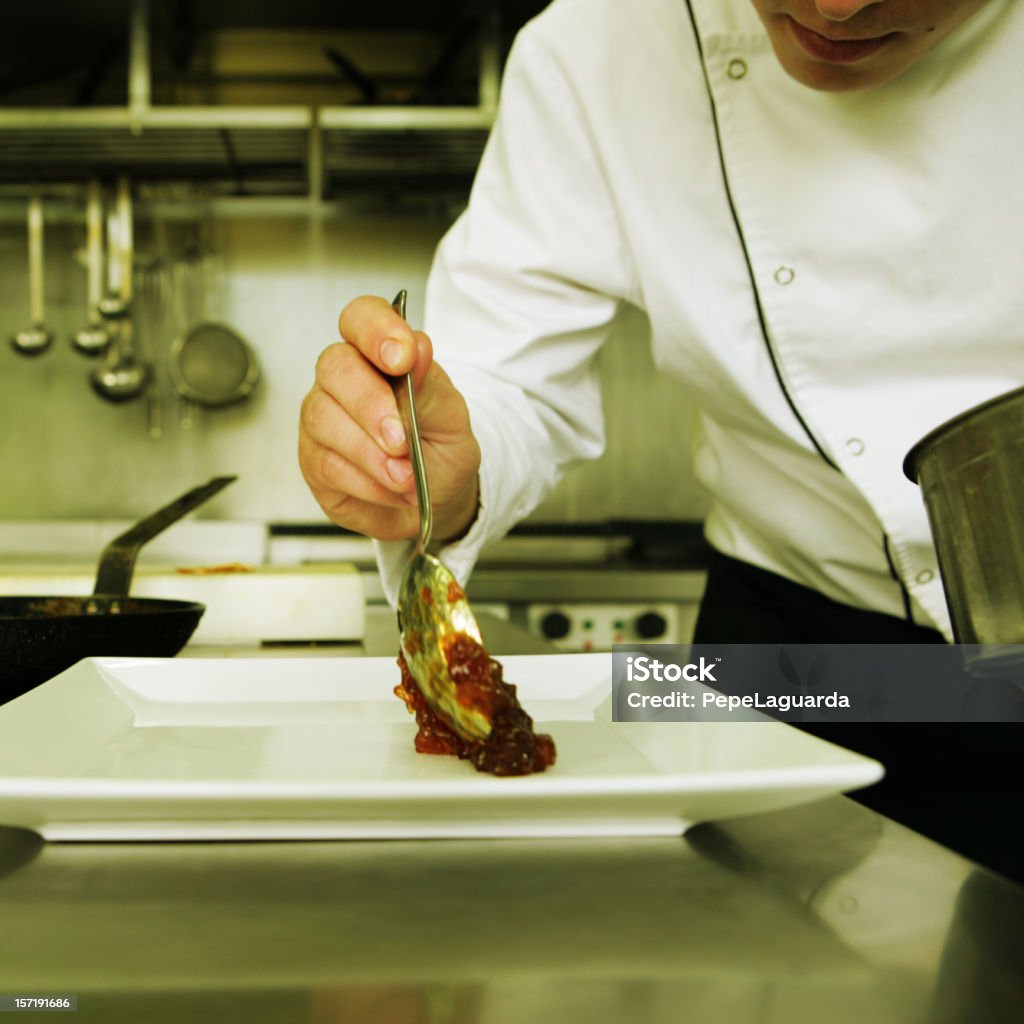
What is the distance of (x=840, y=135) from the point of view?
37.2 inches

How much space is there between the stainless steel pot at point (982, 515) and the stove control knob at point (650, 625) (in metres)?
1.51

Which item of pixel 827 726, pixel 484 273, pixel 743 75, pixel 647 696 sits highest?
pixel 743 75

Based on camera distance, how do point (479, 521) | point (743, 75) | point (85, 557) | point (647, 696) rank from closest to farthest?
1. point (647, 696)
2. point (479, 521)
3. point (743, 75)
4. point (85, 557)

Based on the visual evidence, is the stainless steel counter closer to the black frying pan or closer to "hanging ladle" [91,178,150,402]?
the black frying pan

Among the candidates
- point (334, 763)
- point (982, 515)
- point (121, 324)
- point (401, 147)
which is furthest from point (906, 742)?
point (121, 324)

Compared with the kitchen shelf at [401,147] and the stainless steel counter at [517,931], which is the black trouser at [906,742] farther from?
the kitchen shelf at [401,147]

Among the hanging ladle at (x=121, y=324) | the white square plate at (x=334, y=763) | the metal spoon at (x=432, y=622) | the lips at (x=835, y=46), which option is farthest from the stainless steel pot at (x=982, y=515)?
the hanging ladle at (x=121, y=324)

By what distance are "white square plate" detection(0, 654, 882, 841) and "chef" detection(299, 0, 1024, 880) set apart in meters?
0.15

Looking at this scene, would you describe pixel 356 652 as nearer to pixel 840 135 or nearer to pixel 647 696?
pixel 647 696

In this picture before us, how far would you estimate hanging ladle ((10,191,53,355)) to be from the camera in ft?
8.02

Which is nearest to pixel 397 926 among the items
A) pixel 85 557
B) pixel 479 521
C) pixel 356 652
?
pixel 479 521

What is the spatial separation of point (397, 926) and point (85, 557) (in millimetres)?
2097

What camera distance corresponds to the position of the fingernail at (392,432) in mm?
678

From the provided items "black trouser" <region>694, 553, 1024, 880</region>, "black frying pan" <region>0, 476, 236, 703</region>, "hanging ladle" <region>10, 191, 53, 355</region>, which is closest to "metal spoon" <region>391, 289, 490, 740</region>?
"black frying pan" <region>0, 476, 236, 703</region>
